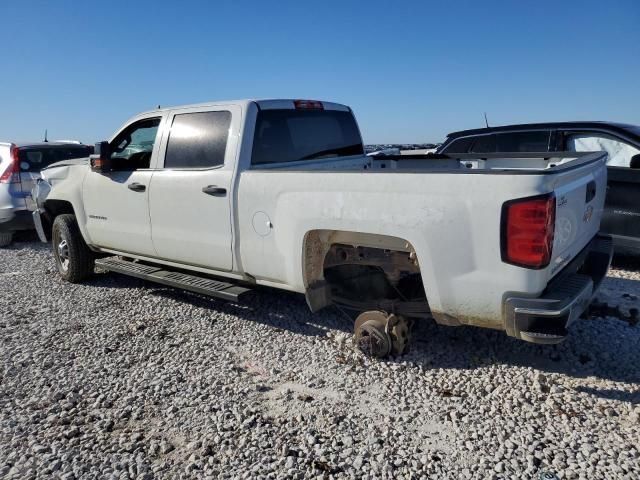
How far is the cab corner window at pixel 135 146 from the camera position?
5.06m

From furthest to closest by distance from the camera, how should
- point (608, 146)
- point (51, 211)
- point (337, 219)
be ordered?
point (51, 211) < point (608, 146) < point (337, 219)

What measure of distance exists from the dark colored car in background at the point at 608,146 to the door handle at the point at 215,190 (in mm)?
4049

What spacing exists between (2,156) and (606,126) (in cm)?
909

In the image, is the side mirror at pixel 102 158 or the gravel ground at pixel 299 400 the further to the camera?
the side mirror at pixel 102 158

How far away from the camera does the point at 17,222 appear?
26.6ft

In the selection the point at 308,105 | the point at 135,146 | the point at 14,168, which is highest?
the point at 308,105

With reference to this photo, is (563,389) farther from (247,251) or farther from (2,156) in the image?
(2,156)

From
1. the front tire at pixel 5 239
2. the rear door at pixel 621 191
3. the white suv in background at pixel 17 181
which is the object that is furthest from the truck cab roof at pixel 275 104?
the front tire at pixel 5 239

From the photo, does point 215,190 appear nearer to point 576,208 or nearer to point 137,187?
point 137,187

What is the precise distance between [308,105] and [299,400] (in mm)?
2827

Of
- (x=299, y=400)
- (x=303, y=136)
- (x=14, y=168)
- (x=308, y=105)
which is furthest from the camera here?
(x=14, y=168)

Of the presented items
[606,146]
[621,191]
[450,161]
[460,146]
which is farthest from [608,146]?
[450,161]

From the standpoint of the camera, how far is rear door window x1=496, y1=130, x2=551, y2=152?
6.32m

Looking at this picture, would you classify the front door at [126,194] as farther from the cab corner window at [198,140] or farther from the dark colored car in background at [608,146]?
the dark colored car in background at [608,146]
